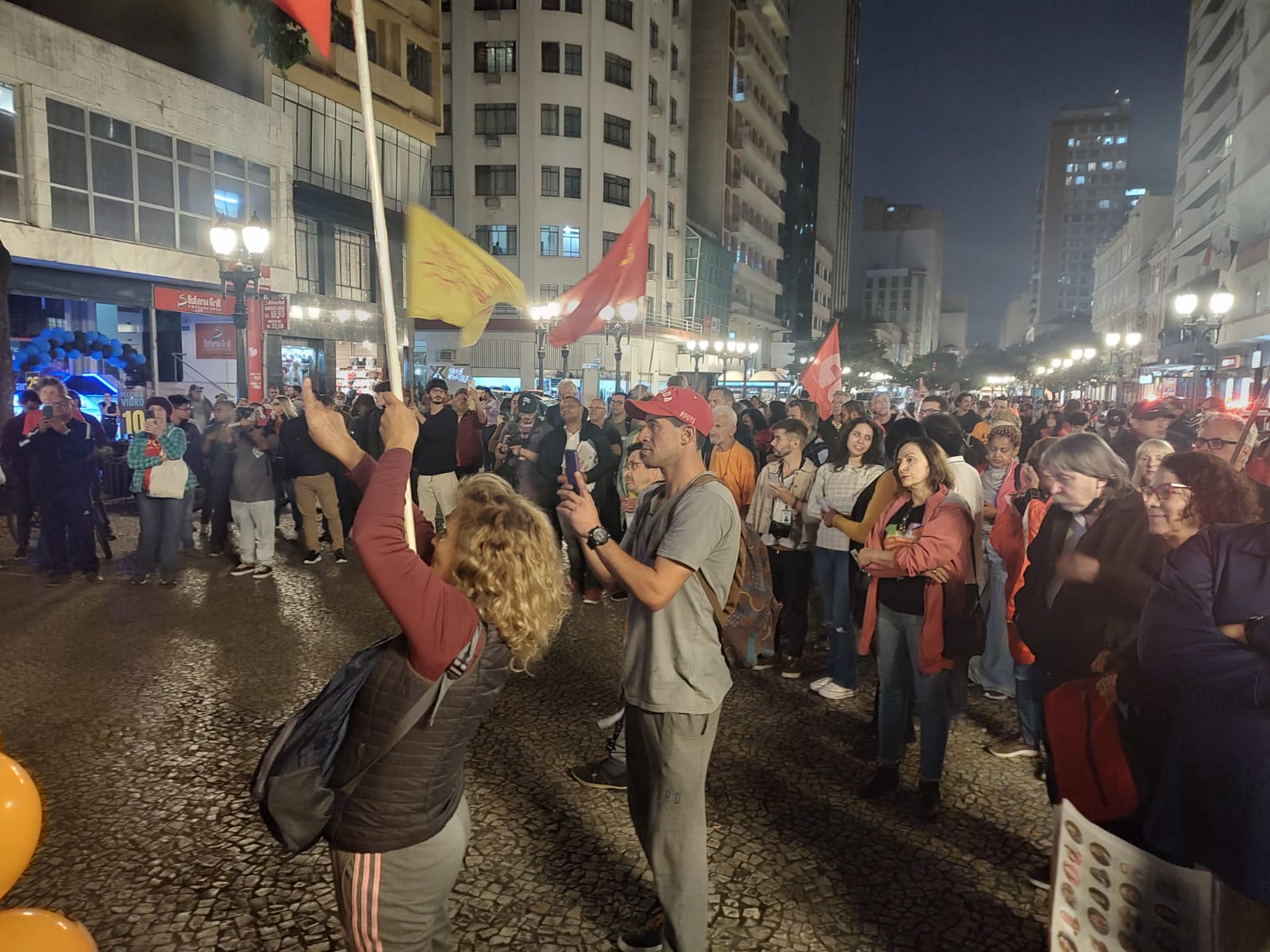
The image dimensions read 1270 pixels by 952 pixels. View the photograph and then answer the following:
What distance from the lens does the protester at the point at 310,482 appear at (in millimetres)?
10125

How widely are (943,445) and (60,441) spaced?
29.6 ft

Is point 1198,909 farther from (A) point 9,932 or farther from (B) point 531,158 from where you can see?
(B) point 531,158

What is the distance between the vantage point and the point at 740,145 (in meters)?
63.0

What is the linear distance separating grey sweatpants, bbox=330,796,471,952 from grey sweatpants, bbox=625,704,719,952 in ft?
3.07

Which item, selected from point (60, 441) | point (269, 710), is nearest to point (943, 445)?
point (269, 710)

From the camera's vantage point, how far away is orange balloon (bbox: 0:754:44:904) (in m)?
1.90

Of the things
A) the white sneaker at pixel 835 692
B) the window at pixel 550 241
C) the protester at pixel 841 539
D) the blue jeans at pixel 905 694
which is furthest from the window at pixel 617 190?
the blue jeans at pixel 905 694

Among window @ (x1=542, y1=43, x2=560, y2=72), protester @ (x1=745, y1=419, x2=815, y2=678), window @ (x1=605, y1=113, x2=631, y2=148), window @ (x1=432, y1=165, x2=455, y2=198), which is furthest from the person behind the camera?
window @ (x1=605, y1=113, x2=631, y2=148)

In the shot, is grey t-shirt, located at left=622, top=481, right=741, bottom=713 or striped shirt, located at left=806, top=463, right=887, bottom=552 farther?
striped shirt, located at left=806, top=463, right=887, bottom=552

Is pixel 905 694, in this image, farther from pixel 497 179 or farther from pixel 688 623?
pixel 497 179

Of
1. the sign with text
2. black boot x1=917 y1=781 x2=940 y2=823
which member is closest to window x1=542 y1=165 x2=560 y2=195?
the sign with text

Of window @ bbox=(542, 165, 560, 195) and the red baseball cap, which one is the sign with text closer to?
the red baseball cap

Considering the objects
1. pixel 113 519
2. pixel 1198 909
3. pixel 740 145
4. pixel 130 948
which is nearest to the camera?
pixel 1198 909

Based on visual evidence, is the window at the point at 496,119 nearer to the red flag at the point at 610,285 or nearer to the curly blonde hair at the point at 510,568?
the red flag at the point at 610,285
